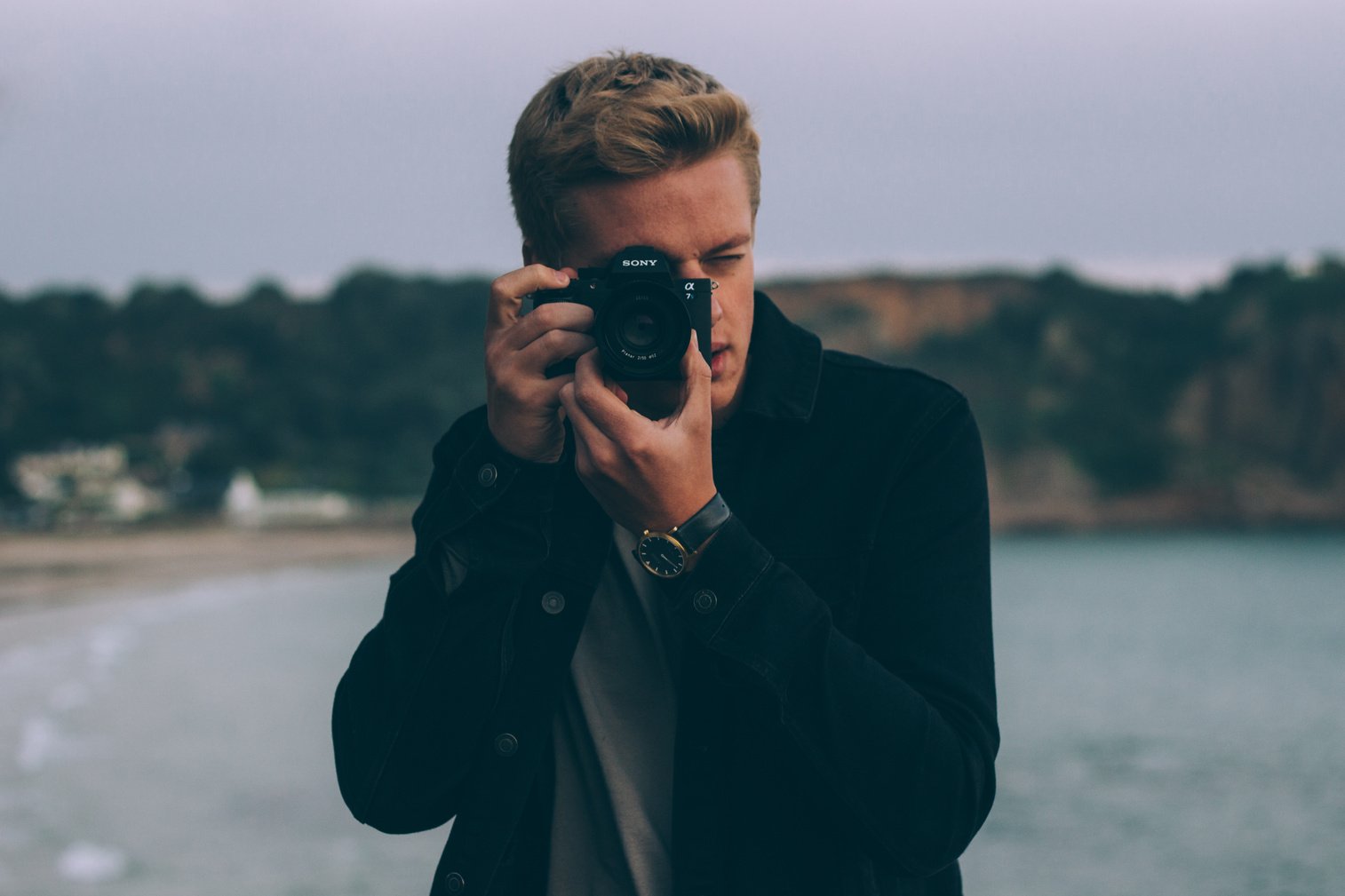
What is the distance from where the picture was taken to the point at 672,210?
1354mm

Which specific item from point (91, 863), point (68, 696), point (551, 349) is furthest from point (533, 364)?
point (68, 696)

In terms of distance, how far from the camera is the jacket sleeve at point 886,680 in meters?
1.21

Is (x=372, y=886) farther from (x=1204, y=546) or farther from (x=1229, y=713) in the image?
(x=1204, y=546)

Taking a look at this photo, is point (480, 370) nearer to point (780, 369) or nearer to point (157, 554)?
point (157, 554)

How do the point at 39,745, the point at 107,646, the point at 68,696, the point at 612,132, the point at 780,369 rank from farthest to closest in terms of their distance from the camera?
the point at 107,646 < the point at 68,696 < the point at 39,745 < the point at 780,369 < the point at 612,132

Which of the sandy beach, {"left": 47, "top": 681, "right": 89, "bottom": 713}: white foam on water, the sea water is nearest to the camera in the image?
the sea water

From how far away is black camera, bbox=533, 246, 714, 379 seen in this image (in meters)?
1.29

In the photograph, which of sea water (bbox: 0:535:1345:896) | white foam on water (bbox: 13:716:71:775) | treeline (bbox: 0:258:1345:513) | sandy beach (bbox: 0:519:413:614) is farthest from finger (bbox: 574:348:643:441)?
treeline (bbox: 0:258:1345:513)

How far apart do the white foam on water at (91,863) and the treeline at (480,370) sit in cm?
4837

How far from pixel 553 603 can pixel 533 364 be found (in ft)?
0.73

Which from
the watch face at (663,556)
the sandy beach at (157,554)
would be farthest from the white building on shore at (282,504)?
the watch face at (663,556)

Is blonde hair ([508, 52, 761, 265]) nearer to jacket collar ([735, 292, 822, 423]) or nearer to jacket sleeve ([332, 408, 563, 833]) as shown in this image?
jacket collar ([735, 292, 822, 423])

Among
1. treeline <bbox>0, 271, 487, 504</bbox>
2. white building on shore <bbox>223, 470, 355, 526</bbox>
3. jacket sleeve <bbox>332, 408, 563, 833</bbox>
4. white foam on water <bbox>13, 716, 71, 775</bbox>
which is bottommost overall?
white building on shore <bbox>223, 470, 355, 526</bbox>

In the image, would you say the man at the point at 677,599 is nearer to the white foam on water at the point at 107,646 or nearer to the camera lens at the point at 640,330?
the camera lens at the point at 640,330
